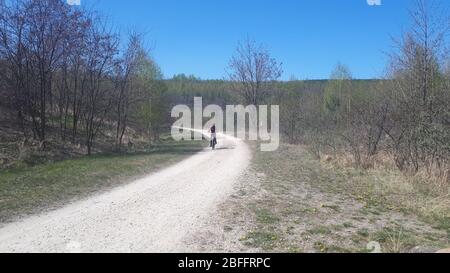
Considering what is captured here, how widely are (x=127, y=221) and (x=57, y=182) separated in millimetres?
5159

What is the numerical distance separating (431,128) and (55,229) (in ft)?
41.3

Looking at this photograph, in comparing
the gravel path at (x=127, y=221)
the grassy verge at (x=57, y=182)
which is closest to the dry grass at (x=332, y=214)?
the gravel path at (x=127, y=221)

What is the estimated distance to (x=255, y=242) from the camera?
6816 mm

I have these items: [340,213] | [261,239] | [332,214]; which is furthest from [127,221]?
[340,213]

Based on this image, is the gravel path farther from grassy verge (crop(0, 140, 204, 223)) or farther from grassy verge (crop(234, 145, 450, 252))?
grassy verge (crop(234, 145, 450, 252))

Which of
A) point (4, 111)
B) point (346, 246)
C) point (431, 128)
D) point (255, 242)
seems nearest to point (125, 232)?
point (255, 242)

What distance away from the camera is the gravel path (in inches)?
250

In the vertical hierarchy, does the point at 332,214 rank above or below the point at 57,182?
below

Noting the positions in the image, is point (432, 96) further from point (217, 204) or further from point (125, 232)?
point (125, 232)

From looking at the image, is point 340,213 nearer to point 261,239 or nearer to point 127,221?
point 261,239

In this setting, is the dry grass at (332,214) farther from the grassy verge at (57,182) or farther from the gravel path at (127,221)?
the grassy verge at (57,182)

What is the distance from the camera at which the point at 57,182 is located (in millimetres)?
11945

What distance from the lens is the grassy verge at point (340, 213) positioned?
6934 millimetres
